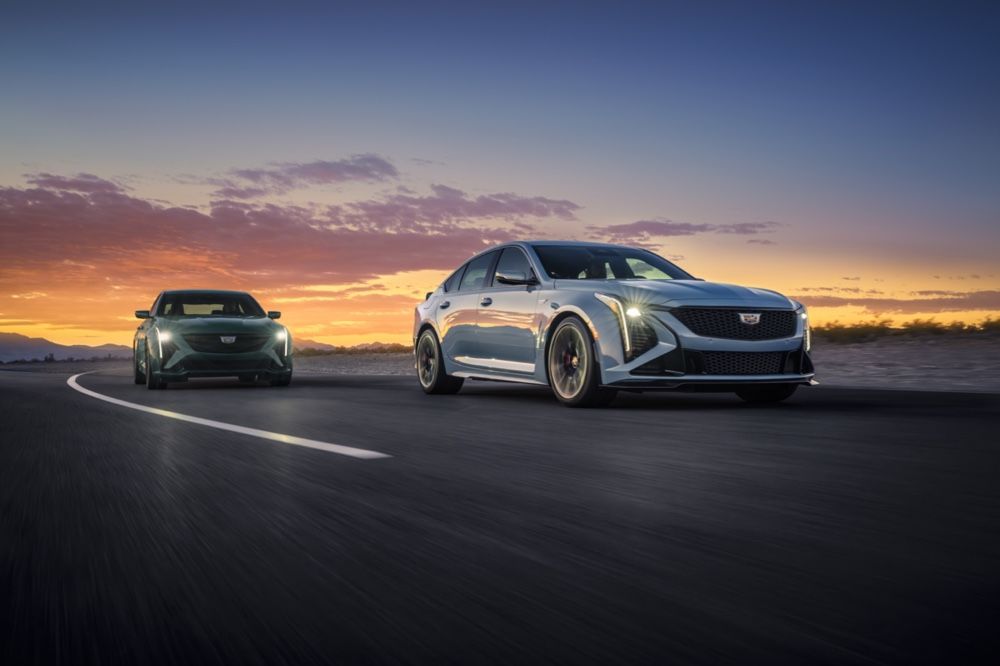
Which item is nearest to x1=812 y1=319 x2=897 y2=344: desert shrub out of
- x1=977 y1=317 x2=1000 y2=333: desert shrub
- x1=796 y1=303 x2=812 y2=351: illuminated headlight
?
x1=977 y1=317 x2=1000 y2=333: desert shrub

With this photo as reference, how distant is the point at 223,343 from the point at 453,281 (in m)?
4.72

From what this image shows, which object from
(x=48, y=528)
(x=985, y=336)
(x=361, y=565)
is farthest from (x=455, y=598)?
(x=985, y=336)

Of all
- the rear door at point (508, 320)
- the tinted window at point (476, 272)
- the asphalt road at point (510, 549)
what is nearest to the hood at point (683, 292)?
the rear door at point (508, 320)

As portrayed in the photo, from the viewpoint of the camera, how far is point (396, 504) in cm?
462

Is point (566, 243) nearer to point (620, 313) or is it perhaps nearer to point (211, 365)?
point (620, 313)

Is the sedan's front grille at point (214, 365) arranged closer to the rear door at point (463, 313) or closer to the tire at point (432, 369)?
the tire at point (432, 369)

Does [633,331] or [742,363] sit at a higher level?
[633,331]

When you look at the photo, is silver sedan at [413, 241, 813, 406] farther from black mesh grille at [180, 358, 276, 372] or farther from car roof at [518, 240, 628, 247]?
black mesh grille at [180, 358, 276, 372]

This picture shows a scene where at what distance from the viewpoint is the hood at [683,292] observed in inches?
390

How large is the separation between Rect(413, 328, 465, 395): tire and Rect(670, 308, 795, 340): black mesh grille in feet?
13.2

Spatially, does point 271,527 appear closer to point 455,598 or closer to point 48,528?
point 48,528

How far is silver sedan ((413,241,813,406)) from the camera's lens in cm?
974

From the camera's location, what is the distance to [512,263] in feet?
39.7

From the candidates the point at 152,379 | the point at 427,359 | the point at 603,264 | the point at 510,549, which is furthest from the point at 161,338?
the point at 510,549
